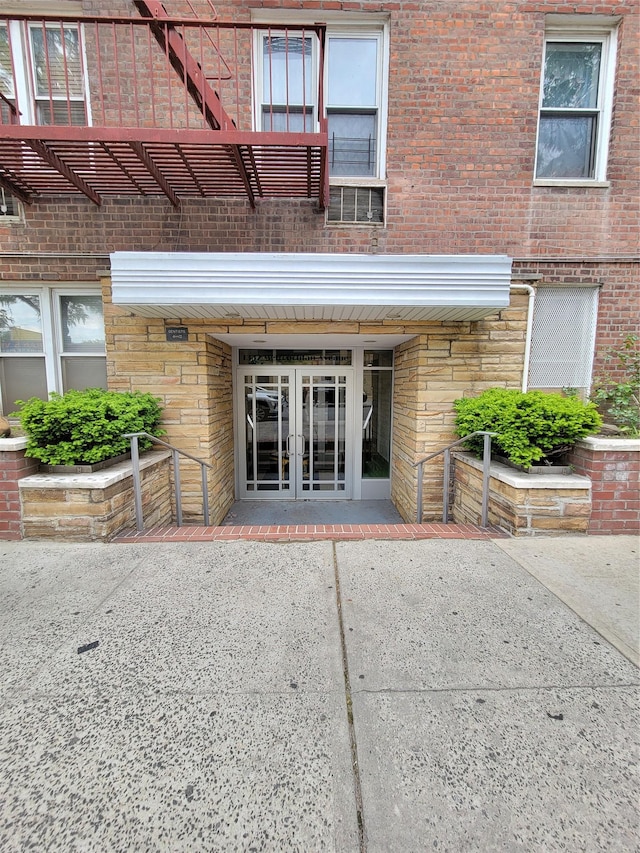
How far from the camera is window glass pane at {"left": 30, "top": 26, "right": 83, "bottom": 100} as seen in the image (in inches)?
178

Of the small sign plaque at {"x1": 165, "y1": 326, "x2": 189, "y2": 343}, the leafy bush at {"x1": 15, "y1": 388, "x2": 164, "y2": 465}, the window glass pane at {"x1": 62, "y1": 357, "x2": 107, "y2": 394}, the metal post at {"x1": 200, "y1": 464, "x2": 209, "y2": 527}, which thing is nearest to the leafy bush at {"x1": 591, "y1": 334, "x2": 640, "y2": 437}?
the metal post at {"x1": 200, "y1": 464, "x2": 209, "y2": 527}

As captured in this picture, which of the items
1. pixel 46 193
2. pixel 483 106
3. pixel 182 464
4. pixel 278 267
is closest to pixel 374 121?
pixel 483 106

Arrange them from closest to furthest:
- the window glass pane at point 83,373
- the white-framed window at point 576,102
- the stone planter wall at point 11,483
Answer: the stone planter wall at point 11,483 → the white-framed window at point 576,102 → the window glass pane at point 83,373

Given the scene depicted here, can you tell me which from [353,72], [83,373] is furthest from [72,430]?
[353,72]

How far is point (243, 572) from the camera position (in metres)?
2.82

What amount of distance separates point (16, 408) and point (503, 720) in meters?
6.28

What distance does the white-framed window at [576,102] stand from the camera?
468cm

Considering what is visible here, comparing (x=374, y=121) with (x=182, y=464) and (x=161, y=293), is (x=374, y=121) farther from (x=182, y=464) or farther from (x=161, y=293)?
(x=182, y=464)

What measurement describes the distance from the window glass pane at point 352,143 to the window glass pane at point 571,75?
2307 millimetres

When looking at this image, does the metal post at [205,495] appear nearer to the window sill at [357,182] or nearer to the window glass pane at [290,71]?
the window sill at [357,182]

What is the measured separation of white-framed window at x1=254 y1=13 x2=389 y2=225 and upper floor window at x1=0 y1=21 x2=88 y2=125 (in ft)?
7.29

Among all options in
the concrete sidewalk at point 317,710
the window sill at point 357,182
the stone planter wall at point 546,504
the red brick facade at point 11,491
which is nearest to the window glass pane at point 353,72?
the window sill at point 357,182

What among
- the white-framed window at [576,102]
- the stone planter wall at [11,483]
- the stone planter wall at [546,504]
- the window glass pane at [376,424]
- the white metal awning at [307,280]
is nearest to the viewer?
the stone planter wall at [11,483]

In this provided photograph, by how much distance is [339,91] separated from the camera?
4.74 meters
